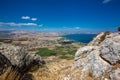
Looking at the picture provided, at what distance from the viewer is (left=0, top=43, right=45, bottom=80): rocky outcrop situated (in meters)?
14.2

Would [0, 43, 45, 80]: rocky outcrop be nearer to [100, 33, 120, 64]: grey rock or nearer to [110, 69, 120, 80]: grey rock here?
[100, 33, 120, 64]: grey rock

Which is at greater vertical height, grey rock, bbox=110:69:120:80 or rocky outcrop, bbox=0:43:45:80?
rocky outcrop, bbox=0:43:45:80

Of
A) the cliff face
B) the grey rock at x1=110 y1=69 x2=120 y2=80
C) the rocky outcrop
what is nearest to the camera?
the grey rock at x1=110 y1=69 x2=120 y2=80

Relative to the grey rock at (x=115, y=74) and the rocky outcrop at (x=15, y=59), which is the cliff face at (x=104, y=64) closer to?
the grey rock at (x=115, y=74)

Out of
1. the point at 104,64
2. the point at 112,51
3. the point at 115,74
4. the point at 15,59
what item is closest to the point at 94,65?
the point at 104,64

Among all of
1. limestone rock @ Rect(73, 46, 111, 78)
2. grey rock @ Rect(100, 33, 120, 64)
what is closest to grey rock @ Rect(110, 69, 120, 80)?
limestone rock @ Rect(73, 46, 111, 78)

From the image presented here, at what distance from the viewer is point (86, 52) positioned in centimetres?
1953

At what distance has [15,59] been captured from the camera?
1524cm

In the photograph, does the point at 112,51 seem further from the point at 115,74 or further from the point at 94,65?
the point at 115,74

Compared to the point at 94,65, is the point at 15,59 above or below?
above

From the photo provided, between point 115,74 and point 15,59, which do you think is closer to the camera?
Answer: point 115,74

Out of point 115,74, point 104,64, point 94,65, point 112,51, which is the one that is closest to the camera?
point 115,74

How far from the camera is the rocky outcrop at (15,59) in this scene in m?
14.2

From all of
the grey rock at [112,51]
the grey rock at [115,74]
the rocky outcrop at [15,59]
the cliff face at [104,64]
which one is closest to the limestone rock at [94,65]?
the cliff face at [104,64]
